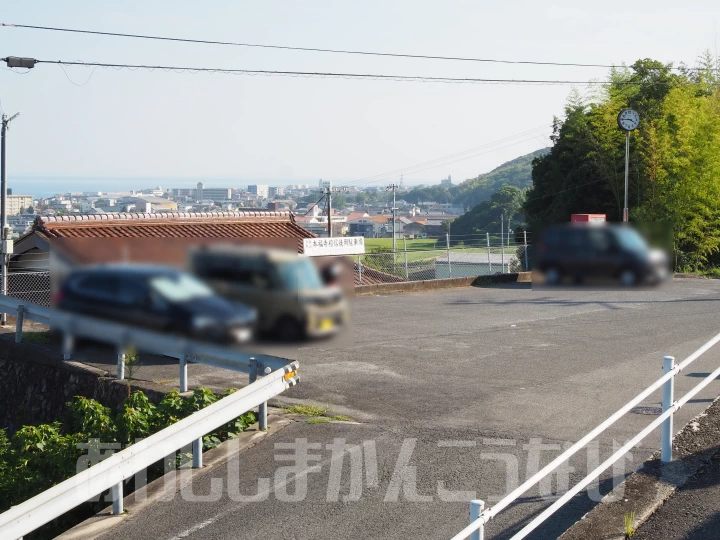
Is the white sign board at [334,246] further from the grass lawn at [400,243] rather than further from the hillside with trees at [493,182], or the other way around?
the hillside with trees at [493,182]

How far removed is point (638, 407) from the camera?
1403 centimetres

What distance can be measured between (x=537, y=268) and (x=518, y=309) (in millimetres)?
23895

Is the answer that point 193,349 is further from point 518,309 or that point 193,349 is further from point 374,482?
point 518,309

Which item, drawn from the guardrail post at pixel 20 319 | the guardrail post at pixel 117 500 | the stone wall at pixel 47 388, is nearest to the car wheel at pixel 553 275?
the guardrail post at pixel 20 319

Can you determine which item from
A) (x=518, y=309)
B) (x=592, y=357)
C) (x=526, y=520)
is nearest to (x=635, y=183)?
(x=526, y=520)

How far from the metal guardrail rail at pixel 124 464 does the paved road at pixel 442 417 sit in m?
0.97

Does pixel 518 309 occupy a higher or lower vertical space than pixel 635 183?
lower

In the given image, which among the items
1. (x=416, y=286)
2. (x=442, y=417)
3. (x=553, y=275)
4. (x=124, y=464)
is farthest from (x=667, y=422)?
(x=416, y=286)

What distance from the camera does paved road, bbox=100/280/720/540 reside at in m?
9.71

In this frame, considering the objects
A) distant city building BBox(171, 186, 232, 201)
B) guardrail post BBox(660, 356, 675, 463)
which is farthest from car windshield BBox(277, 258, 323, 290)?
guardrail post BBox(660, 356, 675, 463)

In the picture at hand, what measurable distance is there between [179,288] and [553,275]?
0.85 metres

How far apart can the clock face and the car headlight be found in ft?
7.87

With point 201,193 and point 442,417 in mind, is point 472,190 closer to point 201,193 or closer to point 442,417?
point 201,193

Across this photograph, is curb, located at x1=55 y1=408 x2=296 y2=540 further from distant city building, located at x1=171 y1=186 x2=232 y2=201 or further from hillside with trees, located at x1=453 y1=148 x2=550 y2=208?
distant city building, located at x1=171 y1=186 x2=232 y2=201
